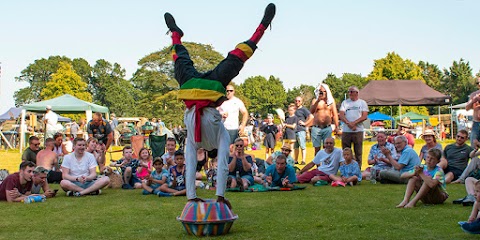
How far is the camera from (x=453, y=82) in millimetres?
83812

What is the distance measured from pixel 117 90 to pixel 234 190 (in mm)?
100339

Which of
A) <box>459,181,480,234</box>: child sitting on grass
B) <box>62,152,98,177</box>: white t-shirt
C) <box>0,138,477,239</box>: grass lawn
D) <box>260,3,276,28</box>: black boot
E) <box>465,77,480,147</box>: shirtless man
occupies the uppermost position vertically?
<box>260,3,276,28</box>: black boot

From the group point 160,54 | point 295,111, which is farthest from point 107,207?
point 160,54

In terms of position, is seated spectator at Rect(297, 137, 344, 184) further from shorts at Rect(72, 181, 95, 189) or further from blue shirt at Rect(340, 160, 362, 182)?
shorts at Rect(72, 181, 95, 189)

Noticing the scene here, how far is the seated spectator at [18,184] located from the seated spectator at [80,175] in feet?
2.95

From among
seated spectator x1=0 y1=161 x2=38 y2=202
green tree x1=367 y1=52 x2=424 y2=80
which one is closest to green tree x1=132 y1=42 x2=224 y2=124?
green tree x1=367 y1=52 x2=424 y2=80

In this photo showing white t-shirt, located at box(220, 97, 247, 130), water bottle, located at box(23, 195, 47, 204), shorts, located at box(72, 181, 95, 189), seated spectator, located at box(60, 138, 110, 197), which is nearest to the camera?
water bottle, located at box(23, 195, 47, 204)

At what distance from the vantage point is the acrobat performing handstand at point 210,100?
6.74 metres

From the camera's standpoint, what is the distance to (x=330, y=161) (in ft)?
42.3

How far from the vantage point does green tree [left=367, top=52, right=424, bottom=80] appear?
68.2m

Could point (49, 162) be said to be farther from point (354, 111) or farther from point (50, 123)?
point (50, 123)

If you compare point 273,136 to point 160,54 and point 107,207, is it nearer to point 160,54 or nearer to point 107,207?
point 107,207

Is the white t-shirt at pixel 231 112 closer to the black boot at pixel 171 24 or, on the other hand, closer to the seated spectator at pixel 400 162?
the seated spectator at pixel 400 162

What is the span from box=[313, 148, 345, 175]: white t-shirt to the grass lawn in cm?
169
